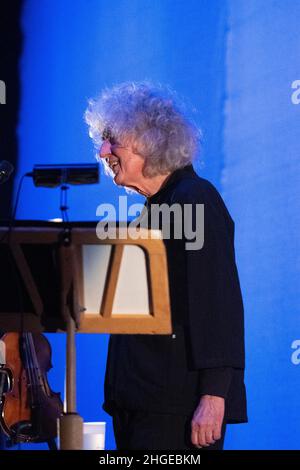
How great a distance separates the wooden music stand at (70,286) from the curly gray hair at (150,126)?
2.36 ft

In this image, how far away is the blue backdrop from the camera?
118 inches

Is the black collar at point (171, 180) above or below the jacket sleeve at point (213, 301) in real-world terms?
above

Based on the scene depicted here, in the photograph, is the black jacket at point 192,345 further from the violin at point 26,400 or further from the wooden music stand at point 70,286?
the violin at point 26,400

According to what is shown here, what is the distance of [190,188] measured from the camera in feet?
7.33

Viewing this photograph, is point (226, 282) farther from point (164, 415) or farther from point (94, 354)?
point (94, 354)

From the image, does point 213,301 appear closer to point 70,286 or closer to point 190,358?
point 190,358

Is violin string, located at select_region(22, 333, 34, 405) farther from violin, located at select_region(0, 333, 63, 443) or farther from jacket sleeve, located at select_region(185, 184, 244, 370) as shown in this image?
jacket sleeve, located at select_region(185, 184, 244, 370)

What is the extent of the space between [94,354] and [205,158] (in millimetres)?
936

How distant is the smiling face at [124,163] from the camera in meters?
2.45

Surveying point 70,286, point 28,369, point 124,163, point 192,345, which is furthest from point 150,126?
point 28,369

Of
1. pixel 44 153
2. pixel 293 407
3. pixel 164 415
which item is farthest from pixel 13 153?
pixel 164 415

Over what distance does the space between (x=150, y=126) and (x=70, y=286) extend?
825 mm

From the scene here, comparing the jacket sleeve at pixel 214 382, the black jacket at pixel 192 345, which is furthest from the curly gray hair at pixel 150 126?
the jacket sleeve at pixel 214 382

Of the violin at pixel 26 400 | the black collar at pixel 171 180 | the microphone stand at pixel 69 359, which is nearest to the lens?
the microphone stand at pixel 69 359
